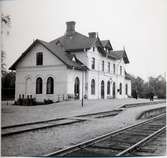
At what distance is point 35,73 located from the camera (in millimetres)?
2527

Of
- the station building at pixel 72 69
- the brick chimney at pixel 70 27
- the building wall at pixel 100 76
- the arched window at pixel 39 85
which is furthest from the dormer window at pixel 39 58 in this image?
the building wall at pixel 100 76

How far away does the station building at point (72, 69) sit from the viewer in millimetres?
2520

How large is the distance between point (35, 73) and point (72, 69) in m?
0.45

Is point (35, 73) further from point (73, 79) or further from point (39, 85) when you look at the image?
point (73, 79)

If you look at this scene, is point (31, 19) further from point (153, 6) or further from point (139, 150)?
point (139, 150)

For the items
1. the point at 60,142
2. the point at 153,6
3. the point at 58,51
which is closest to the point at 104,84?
the point at 58,51

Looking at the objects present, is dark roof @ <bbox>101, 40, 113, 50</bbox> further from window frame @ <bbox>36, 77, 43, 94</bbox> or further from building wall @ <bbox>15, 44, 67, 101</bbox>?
window frame @ <bbox>36, 77, 43, 94</bbox>

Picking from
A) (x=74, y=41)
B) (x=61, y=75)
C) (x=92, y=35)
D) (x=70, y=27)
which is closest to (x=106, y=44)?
(x=92, y=35)

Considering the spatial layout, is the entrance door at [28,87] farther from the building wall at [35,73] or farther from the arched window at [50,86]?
the arched window at [50,86]

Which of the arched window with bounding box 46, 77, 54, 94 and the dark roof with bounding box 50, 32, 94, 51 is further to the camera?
the arched window with bounding box 46, 77, 54, 94

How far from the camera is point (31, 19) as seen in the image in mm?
2387

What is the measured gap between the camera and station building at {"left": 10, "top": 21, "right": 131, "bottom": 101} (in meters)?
2.52

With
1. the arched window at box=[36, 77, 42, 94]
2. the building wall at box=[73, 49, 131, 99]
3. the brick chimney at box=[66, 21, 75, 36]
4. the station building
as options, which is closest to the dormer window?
the station building

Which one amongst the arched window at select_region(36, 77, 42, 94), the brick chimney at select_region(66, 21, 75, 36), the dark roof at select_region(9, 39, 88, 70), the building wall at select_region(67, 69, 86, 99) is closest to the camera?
the brick chimney at select_region(66, 21, 75, 36)
